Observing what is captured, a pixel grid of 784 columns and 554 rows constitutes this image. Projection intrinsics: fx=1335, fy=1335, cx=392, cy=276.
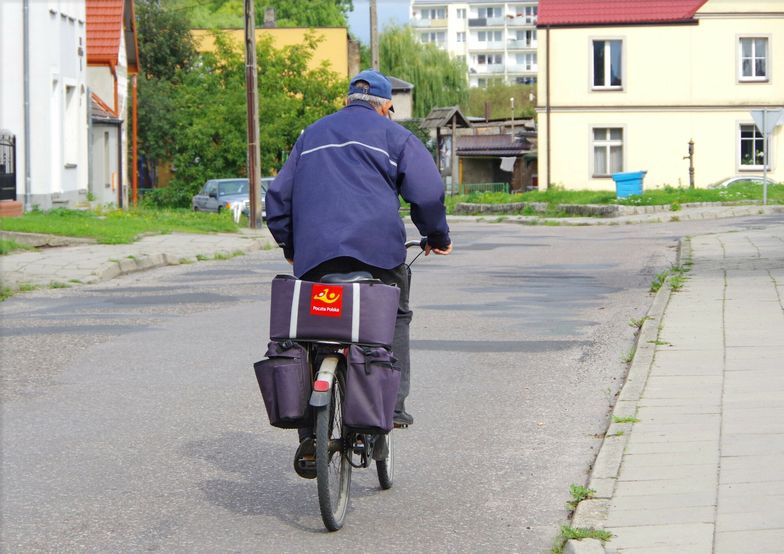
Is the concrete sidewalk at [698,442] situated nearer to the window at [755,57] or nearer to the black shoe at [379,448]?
the black shoe at [379,448]

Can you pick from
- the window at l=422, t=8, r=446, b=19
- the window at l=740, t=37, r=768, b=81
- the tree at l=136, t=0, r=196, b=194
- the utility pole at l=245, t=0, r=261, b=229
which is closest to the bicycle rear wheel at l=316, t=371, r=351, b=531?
the utility pole at l=245, t=0, r=261, b=229

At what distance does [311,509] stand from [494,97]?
99.2 metres

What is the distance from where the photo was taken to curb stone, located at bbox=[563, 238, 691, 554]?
5.04 m

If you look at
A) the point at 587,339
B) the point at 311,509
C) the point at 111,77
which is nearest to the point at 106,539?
the point at 311,509

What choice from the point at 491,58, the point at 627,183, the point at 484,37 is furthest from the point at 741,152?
the point at 484,37

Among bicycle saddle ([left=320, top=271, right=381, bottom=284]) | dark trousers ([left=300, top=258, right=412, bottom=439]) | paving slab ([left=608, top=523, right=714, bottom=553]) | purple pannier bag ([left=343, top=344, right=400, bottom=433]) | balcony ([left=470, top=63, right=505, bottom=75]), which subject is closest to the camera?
paving slab ([left=608, top=523, right=714, bottom=553])

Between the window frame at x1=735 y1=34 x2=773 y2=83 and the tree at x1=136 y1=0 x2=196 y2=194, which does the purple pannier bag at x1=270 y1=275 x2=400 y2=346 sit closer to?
the window frame at x1=735 y1=34 x2=773 y2=83

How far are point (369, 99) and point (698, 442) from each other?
2.43m

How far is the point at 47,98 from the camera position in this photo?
100ft

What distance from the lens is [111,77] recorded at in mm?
45594

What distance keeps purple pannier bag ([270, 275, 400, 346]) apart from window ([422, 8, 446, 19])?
189134mm

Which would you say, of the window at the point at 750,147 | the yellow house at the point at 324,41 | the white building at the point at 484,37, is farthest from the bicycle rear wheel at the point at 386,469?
the white building at the point at 484,37

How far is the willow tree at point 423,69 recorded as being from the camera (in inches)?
3135

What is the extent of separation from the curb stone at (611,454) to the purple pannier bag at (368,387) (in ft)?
2.96
